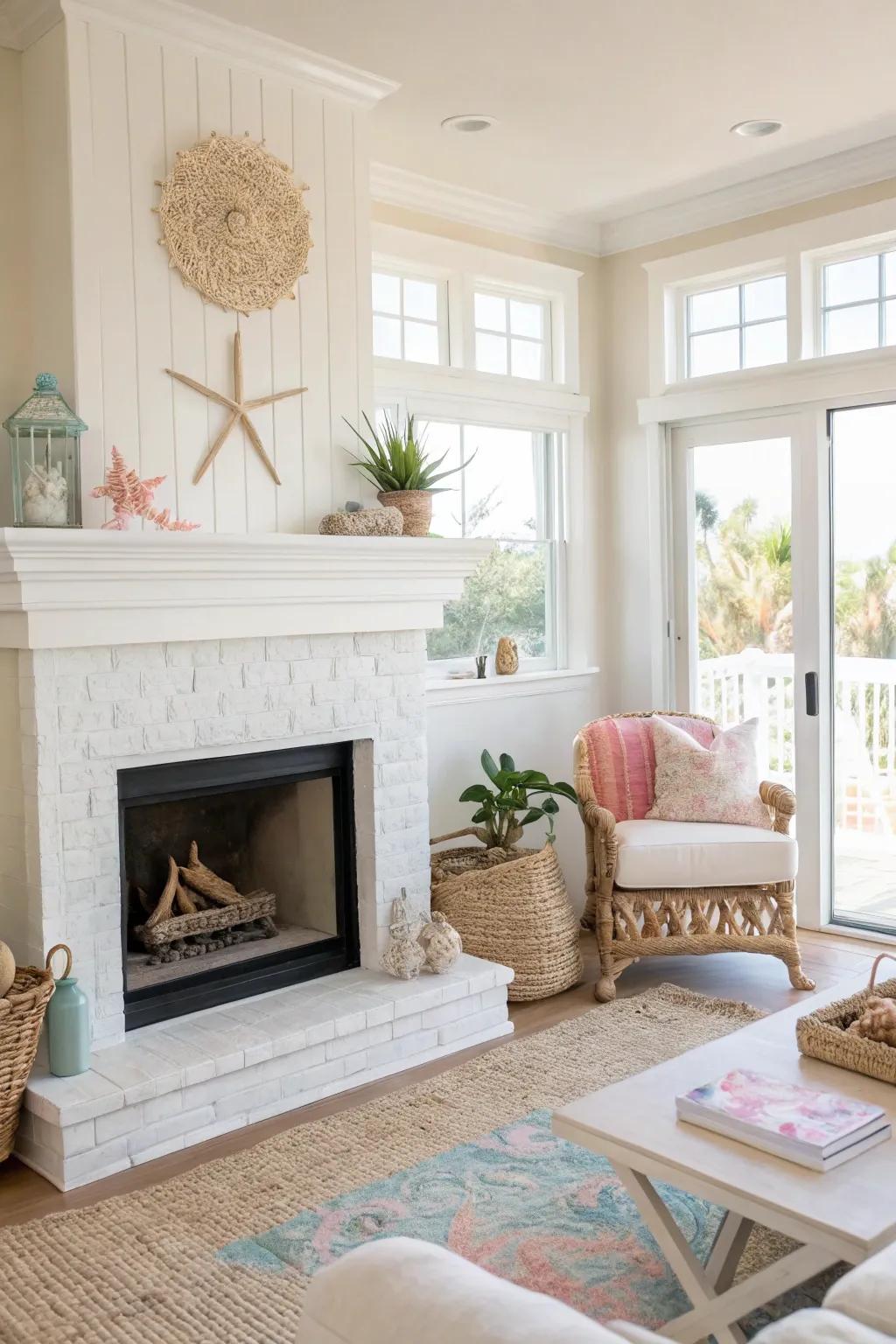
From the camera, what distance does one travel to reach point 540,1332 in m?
0.96

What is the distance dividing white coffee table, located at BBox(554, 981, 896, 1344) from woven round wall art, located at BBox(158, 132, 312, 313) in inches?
91.6

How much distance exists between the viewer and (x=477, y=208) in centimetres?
461

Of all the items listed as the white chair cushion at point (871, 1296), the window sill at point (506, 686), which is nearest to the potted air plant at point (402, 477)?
the window sill at point (506, 686)

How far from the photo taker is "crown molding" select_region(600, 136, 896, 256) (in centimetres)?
429

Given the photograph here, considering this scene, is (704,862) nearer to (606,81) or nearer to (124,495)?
(124,495)

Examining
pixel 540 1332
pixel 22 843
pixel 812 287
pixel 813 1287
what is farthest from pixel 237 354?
pixel 540 1332

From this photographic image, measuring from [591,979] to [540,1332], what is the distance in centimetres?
332

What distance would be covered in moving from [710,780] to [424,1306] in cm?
336

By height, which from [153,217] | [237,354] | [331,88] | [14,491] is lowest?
[14,491]

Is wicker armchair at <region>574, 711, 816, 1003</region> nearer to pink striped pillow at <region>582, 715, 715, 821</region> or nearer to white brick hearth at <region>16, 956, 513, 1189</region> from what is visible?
pink striped pillow at <region>582, 715, 715, 821</region>

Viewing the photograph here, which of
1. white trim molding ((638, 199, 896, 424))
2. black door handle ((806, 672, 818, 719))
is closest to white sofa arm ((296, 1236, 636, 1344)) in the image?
black door handle ((806, 672, 818, 719))

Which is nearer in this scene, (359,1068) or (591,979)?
(359,1068)

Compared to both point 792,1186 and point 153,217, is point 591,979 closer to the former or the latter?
point 792,1186

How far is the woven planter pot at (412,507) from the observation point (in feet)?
12.1
